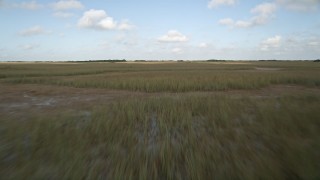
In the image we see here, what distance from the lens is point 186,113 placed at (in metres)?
7.09

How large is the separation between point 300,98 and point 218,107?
456cm

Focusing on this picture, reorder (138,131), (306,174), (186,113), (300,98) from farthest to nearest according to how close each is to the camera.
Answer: (300,98) < (186,113) < (138,131) < (306,174)

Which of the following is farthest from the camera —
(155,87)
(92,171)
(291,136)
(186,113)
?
(155,87)

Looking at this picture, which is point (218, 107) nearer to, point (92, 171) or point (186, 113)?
point (186, 113)

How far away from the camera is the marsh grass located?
12.0 feet

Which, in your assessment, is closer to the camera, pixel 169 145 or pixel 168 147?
pixel 168 147

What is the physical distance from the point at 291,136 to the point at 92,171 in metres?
4.01

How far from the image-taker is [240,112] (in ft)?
23.8

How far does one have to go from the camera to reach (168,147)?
455 cm

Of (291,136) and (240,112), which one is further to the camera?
(240,112)

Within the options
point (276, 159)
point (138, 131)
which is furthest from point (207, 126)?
point (276, 159)

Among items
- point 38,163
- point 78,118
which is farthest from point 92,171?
point 78,118

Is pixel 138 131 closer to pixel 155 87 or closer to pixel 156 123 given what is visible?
pixel 156 123

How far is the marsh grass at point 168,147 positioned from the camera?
3.67 meters
